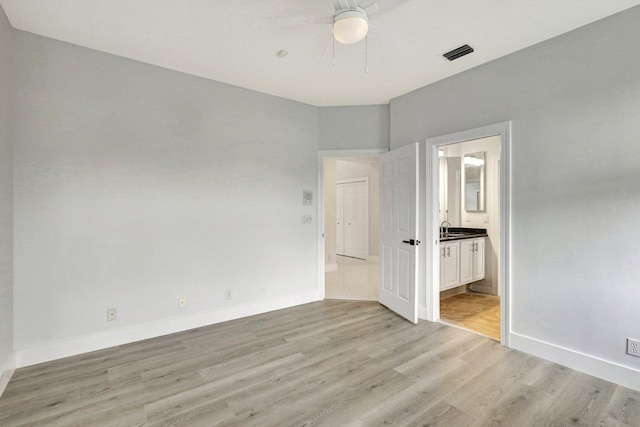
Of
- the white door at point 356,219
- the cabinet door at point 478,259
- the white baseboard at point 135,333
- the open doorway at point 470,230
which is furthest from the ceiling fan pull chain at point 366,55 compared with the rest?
the white door at point 356,219

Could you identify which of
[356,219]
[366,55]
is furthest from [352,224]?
[366,55]

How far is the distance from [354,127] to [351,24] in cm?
230

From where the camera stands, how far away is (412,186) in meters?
3.52

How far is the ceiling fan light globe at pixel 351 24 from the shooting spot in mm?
1971

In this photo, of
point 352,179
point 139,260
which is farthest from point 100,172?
point 352,179

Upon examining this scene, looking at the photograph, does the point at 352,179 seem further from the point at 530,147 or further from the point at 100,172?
the point at 100,172

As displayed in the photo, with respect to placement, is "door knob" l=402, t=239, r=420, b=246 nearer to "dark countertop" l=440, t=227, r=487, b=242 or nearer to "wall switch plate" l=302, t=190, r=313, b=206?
"dark countertop" l=440, t=227, r=487, b=242

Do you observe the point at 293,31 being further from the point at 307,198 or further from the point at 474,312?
the point at 474,312

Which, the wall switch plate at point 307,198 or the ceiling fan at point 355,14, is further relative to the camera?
the wall switch plate at point 307,198

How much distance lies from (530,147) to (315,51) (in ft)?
7.15

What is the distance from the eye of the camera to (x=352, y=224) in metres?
8.24

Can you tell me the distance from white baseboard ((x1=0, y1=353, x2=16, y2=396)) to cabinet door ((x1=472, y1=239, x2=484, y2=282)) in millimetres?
5221

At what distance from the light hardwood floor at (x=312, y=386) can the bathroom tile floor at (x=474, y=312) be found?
1.03ft

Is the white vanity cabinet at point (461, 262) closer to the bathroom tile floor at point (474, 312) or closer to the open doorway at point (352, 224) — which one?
the bathroom tile floor at point (474, 312)
